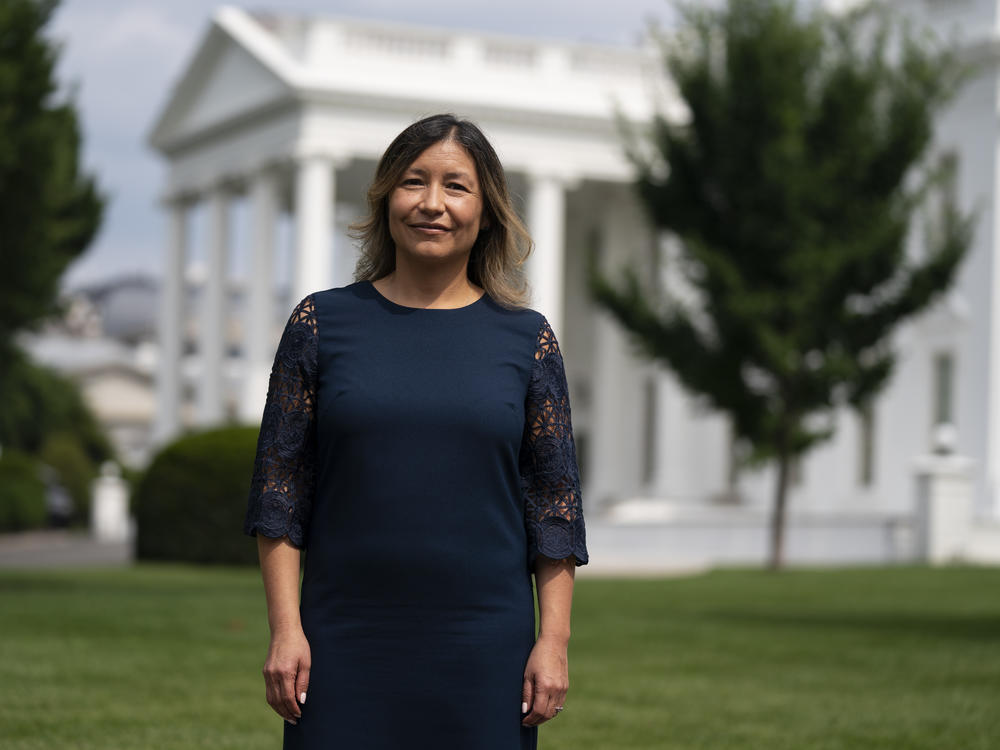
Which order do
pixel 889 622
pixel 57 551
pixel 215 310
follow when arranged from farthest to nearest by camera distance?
pixel 215 310, pixel 57 551, pixel 889 622

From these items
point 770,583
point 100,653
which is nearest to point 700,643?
point 100,653

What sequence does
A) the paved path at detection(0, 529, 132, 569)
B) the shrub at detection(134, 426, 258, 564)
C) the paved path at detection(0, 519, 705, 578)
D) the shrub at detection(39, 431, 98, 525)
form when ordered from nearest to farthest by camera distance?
1. the shrub at detection(134, 426, 258, 564)
2. the paved path at detection(0, 519, 705, 578)
3. the paved path at detection(0, 529, 132, 569)
4. the shrub at detection(39, 431, 98, 525)

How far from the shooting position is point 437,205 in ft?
12.8

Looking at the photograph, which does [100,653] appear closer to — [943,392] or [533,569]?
[533,569]

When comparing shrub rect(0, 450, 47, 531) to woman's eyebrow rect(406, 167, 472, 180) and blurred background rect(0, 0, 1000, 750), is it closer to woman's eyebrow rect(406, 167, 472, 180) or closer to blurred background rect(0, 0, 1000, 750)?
blurred background rect(0, 0, 1000, 750)

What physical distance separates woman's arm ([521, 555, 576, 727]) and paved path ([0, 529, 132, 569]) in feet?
80.2

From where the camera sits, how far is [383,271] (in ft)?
13.3

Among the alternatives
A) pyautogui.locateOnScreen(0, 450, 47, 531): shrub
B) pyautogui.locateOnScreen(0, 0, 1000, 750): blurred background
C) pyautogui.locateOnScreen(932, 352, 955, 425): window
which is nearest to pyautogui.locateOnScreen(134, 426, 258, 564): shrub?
pyautogui.locateOnScreen(0, 0, 1000, 750): blurred background

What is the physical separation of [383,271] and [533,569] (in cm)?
80

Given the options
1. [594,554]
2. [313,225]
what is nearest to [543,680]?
[594,554]

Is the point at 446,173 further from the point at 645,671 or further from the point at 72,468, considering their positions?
the point at 72,468

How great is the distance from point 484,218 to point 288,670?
1.18 m

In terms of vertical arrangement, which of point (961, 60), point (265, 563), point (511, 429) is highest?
point (961, 60)

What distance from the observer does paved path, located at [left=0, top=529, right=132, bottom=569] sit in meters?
29.6
